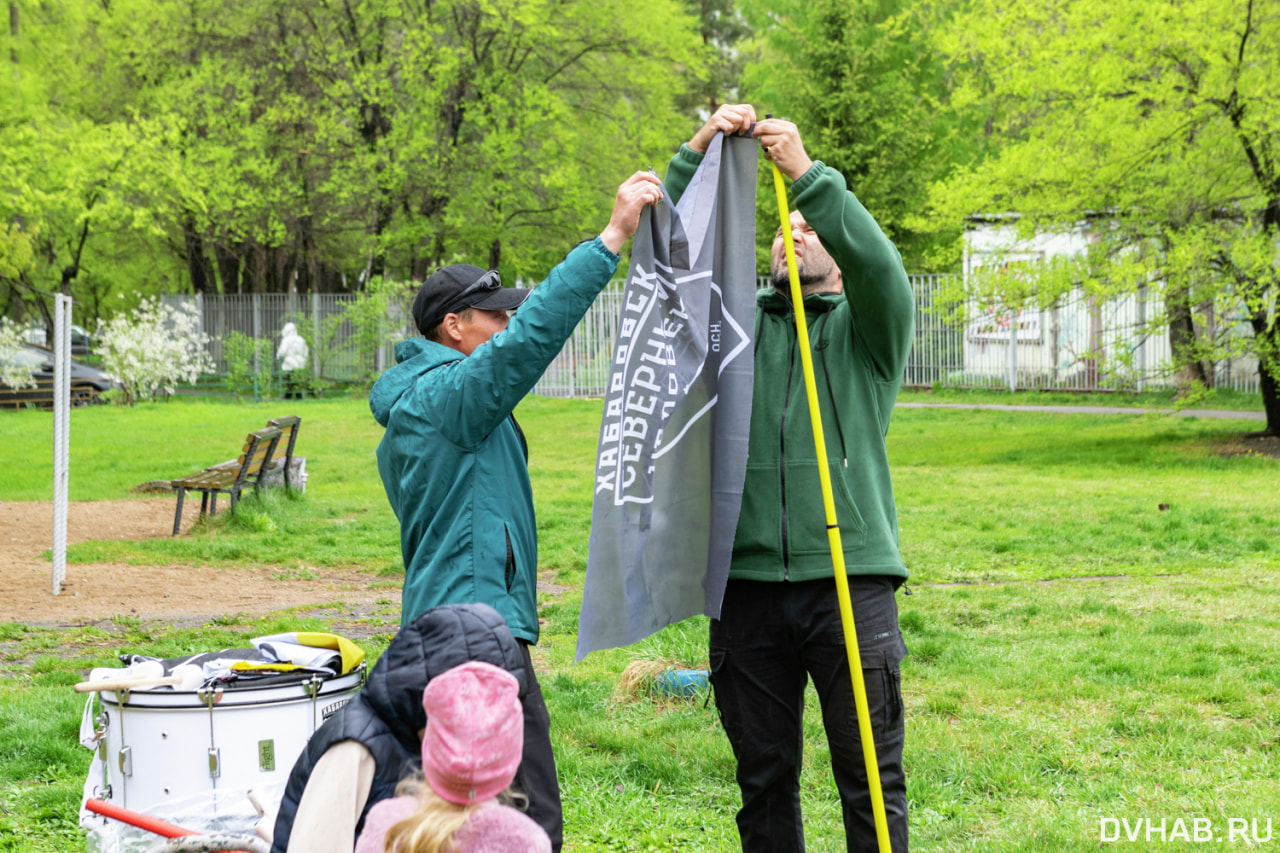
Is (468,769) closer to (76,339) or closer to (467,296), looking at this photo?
(467,296)

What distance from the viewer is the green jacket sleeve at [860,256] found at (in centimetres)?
309

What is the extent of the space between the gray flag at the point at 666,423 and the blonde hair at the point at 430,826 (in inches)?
48.8

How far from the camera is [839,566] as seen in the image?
3.00 meters

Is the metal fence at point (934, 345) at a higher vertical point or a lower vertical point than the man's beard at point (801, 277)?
higher

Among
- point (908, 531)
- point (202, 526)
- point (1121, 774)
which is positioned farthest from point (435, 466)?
point (202, 526)

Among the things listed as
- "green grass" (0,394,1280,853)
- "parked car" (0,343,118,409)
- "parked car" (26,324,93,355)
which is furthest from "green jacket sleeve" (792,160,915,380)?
"parked car" (26,324,93,355)

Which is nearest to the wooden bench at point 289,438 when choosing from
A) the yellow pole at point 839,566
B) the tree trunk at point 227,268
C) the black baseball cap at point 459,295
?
the black baseball cap at point 459,295

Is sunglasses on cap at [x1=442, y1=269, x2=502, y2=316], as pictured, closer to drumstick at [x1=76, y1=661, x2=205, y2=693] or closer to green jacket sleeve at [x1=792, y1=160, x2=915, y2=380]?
green jacket sleeve at [x1=792, y1=160, x2=915, y2=380]

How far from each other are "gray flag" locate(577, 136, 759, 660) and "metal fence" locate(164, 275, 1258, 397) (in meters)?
17.9

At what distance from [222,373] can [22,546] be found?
69.6 ft

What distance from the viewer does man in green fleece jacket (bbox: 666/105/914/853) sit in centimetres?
314

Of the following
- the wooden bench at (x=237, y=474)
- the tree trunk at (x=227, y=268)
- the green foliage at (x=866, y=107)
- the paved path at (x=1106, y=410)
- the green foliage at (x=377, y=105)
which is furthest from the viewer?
the tree trunk at (x=227, y=268)

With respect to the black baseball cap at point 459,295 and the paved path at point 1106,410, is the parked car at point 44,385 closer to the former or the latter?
the paved path at point 1106,410

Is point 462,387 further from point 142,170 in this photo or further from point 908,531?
point 142,170
